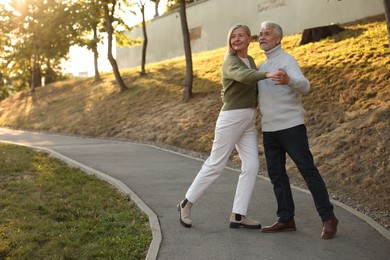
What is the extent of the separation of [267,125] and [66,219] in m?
2.74

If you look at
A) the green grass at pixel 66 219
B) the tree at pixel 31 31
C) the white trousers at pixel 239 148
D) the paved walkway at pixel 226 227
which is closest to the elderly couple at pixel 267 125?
the white trousers at pixel 239 148

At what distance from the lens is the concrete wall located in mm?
20766

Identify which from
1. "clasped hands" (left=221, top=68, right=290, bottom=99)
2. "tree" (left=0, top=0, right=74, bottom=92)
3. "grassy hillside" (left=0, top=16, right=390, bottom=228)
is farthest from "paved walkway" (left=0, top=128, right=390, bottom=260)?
"tree" (left=0, top=0, right=74, bottom=92)

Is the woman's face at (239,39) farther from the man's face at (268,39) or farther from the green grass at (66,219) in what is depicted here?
the green grass at (66,219)

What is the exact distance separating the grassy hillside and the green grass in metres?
3.08

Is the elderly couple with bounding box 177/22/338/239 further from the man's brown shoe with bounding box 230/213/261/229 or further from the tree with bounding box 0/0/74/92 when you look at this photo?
the tree with bounding box 0/0/74/92

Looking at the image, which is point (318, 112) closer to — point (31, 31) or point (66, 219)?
point (66, 219)

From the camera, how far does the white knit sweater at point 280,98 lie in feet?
17.3

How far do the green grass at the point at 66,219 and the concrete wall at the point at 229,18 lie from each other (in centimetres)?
1369

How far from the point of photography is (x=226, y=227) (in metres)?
Answer: 5.82

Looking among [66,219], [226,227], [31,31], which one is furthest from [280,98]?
[31,31]

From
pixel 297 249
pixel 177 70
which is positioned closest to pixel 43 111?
pixel 177 70

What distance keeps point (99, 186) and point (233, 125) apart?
10.7 ft

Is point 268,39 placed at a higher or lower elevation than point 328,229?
higher
